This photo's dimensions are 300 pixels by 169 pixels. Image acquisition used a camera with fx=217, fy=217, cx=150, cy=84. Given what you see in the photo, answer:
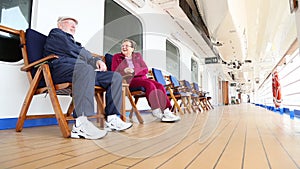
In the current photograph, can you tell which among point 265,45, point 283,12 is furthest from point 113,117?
point 265,45

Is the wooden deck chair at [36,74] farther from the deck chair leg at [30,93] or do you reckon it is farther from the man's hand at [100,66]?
the man's hand at [100,66]

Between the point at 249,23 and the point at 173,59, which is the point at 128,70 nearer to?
the point at 173,59

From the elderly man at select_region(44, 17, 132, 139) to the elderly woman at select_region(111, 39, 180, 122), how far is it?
0.60m

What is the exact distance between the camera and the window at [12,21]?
1.94 m

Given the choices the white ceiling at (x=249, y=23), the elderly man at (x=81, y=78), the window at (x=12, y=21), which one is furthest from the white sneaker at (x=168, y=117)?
the white ceiling at (x=249, y=23)

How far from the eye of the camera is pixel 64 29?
5.83 feet

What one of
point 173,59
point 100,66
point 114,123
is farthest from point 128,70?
A: point 173,59

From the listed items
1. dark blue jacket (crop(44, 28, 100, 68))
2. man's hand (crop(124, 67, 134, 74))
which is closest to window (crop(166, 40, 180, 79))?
man's hand (crop(124, 67, 134, 74))

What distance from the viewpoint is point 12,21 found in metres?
2.04

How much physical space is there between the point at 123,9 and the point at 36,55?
102 inches

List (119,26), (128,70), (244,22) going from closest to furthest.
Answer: (128,70) < (119,26) < (244,22)

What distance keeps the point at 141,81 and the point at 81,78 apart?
3.51 ft

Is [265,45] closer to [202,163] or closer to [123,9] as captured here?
[123,9]

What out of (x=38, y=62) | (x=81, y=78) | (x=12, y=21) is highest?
(x=12, y=21)
